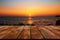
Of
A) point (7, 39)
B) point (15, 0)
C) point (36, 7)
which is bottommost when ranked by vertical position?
point (7, 39)

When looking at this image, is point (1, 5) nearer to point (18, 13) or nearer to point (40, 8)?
point (18, 13)

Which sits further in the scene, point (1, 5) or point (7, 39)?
point (1, 5)

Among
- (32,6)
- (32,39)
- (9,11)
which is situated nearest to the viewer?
(32,39)

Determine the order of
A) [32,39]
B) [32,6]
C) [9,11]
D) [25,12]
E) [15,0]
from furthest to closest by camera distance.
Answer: [9,11], [25,12], [32,6], [15,0], [32,39]

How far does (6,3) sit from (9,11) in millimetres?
906

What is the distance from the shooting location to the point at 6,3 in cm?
858

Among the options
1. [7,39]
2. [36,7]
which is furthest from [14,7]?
[7,39]

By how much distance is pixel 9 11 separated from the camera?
30.0 ft

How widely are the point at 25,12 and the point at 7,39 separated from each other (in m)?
7.33

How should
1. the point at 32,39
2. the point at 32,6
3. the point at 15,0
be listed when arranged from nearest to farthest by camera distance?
the point at 32,39
the point at 15,0
the point at 32,6

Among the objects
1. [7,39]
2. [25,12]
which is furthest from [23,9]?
[7,39]

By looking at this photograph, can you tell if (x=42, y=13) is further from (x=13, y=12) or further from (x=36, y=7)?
(x=13, y=12)

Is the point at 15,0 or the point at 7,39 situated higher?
the point at 15,0

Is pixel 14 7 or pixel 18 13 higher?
pixel 14 7
